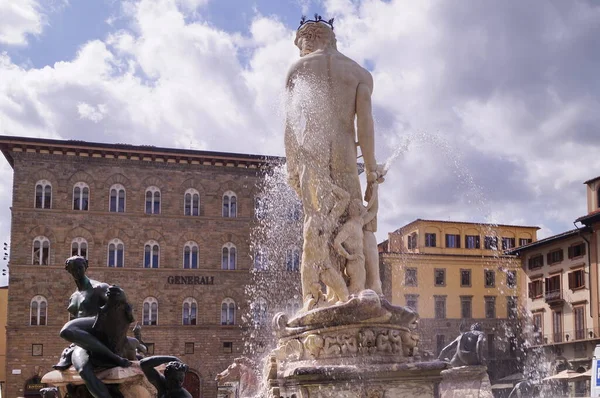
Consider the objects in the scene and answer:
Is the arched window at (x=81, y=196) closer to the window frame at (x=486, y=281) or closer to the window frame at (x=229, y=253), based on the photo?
the window frame at (x=229, y=253)

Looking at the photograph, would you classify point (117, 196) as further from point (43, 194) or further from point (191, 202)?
point (191, 202)

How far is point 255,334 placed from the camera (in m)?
52.2

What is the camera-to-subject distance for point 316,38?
959cm

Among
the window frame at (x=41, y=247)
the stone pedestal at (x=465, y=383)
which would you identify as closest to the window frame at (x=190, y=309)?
the window frame at (x=41, y=247)

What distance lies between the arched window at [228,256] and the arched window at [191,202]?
2819 mm

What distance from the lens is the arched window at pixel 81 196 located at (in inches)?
1940

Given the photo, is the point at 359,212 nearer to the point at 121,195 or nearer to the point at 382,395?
the point at 382,395

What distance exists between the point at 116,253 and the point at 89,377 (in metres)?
45.8

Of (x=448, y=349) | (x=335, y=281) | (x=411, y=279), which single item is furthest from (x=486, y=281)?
(x=335, y=281)

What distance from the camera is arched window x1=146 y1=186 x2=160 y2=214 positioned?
165 ft

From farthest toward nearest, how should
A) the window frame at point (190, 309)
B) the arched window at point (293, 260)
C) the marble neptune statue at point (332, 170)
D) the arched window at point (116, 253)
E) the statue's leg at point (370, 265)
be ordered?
the window frame at point (190, 309) → the arched window at point (116, 253) → the arched window at point (293, 260) → the statue's leg at point (370, 265) → the marble neptune statue at point (332, 170)

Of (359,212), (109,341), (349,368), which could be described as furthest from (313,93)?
(109,341)

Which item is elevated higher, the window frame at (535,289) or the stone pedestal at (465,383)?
the window frame at (535,289)

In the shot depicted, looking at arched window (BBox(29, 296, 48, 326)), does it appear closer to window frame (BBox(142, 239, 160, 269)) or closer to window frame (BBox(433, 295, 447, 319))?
window frame (BBox(142, 239, 160, 269))
